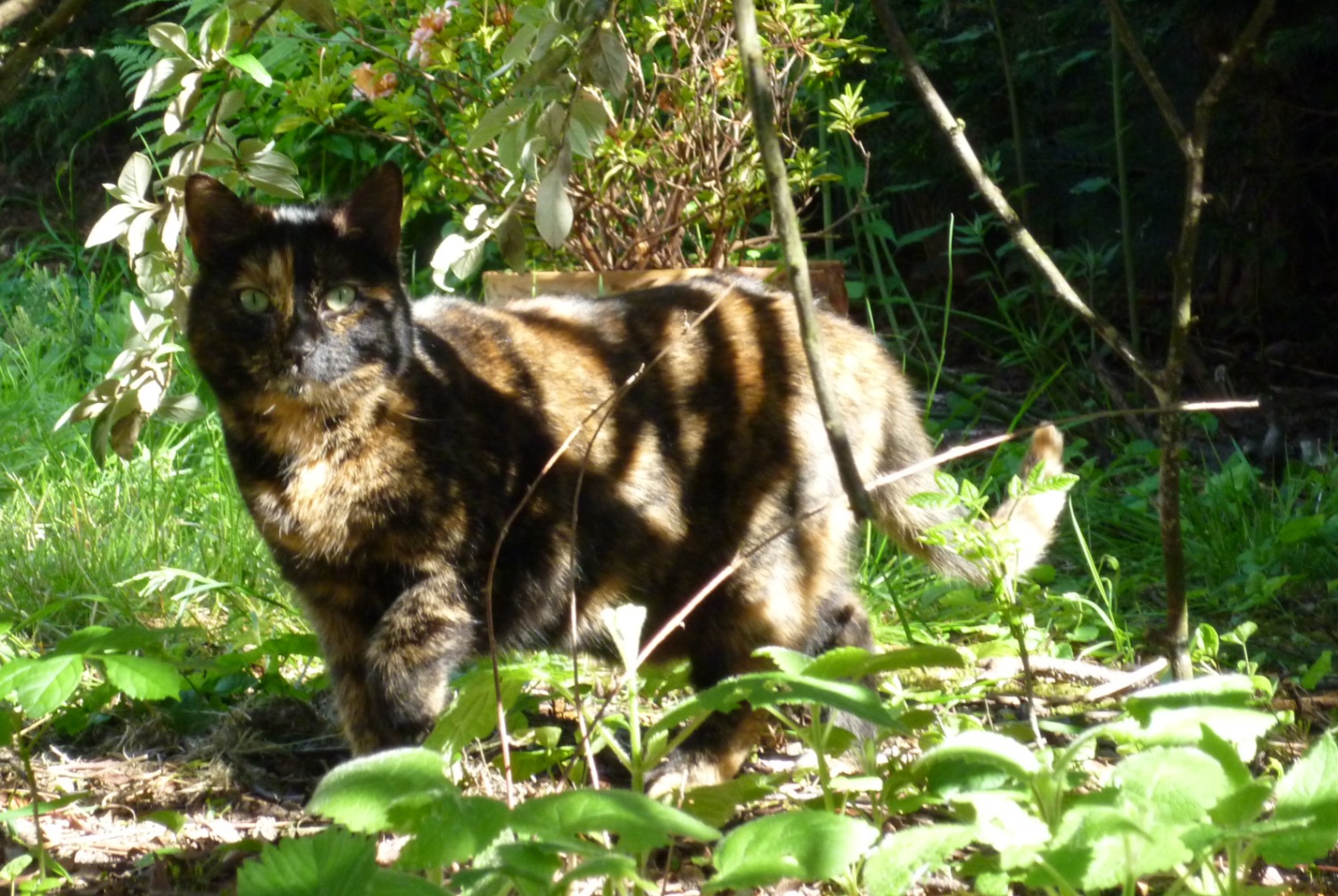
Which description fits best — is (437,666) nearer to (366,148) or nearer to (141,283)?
(141,283)

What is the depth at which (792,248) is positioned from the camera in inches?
50.0

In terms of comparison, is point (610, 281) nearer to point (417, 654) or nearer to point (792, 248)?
point (417, 654)

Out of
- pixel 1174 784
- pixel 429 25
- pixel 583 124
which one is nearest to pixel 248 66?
pixel 583 124

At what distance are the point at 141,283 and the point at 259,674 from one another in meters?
1.01

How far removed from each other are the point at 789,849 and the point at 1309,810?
0.49 metres

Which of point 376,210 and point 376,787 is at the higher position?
point 376,210

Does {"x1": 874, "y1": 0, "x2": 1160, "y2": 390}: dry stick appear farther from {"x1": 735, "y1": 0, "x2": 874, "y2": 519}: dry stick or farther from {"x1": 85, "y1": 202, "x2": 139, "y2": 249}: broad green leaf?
{"x1": 85, "y1": 202, "x2": 139, "y2": 249}: broad green leaf

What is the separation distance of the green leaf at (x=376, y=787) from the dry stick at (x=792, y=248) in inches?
19.0

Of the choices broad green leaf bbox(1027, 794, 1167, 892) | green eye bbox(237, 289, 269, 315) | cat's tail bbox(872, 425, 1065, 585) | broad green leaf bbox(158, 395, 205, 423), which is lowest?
cat's tail bbox(872, 425, 1065, 585)

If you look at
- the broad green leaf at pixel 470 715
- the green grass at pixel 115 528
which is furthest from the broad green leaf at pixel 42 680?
the green grass at pixel 115 528

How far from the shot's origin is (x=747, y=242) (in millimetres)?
3727

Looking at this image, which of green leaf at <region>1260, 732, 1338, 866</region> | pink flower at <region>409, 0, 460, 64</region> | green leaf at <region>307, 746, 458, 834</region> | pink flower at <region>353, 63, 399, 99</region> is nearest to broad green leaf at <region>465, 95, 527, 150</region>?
green leaf at <region>307, 746, 458, 834</region>

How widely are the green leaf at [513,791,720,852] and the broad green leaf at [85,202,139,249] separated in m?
1.37

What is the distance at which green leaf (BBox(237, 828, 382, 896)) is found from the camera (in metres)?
1.18
